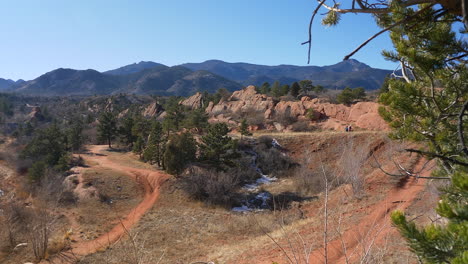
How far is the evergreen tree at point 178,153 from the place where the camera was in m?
Result: 22.2

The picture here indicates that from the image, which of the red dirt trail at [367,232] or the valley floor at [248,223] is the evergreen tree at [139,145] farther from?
the red dirt trail at [367,232]

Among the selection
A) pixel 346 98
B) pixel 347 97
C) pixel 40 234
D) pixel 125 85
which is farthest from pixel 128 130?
pixel 125 85

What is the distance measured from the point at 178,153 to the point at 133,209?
5404 mm

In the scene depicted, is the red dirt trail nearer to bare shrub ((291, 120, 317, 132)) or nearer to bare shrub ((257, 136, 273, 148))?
bare shrub ((257, 136, 273, 148))

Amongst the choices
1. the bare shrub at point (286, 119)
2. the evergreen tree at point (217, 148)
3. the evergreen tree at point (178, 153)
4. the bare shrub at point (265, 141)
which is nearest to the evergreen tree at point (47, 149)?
the evergreen tree at point (178, 153)

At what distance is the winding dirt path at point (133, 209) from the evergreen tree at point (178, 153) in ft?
5.07

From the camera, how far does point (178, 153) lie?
22.2 metres

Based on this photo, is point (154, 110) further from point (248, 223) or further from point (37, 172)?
point (248, 223)

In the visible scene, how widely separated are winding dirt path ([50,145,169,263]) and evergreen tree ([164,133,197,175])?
60.8 inches

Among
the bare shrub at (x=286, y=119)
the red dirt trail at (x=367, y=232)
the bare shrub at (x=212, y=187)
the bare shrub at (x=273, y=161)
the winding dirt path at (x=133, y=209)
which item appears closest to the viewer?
the red dirt trail at (x=367, y=232)

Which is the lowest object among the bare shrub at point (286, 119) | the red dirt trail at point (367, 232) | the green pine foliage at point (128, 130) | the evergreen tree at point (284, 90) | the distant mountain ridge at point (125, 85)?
the red dirt trail at point (367, 232)

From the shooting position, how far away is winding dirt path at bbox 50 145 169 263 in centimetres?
1312

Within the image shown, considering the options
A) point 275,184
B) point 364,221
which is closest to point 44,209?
point 364,221

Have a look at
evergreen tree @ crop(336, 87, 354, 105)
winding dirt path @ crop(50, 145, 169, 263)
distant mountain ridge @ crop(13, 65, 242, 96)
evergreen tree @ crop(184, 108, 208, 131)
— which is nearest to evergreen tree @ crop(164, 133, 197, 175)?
winding dirt path @ crop(50, 145, 169, 263)
